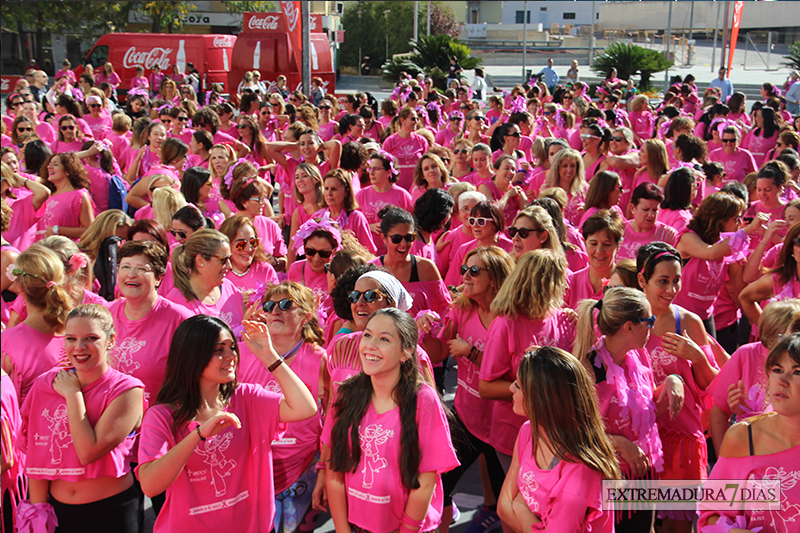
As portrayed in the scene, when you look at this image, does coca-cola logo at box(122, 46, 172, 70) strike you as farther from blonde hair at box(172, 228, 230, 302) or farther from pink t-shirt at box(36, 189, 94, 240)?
blonde hair at box(172, 228, 230, 302)

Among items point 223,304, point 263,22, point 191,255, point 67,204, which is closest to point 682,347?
point 223,304

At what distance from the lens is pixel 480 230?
5230 mm

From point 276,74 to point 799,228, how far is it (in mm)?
20152

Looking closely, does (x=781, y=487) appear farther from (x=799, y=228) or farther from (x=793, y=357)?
(x=799, y=228)

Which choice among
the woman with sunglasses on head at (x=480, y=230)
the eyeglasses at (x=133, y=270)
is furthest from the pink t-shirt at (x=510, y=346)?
the eyeglasses at (x=133, y=270)

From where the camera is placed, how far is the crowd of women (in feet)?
9.21

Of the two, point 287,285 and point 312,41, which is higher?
point 312,41

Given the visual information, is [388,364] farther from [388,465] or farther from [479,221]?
[479,221]

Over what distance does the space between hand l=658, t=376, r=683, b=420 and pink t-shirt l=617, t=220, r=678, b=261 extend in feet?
7.16

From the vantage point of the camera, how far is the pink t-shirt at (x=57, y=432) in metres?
3.13

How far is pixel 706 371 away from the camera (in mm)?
3586

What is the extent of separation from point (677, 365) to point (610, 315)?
629mm

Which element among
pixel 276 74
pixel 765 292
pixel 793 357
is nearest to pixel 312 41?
pixel 276 74

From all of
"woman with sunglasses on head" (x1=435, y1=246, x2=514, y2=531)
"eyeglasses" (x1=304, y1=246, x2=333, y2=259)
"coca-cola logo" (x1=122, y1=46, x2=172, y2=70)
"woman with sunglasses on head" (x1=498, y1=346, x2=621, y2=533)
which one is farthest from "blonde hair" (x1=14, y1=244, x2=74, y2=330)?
"coca-cola logo" (x1=122, y1=46, x2=172, y2=70)
